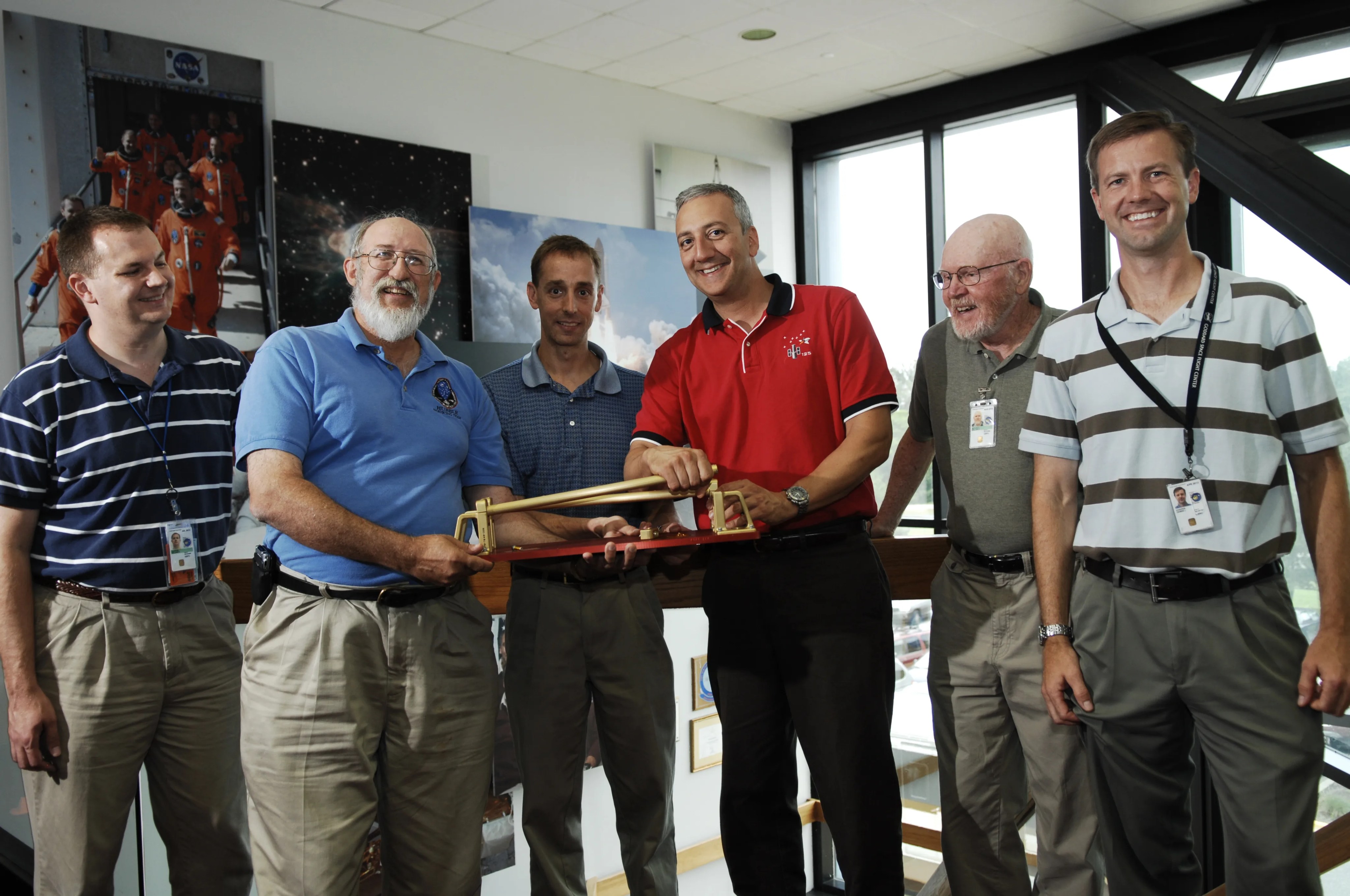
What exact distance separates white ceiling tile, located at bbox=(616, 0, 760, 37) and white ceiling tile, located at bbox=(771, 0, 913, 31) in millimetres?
206

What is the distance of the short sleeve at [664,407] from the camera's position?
8.02ft

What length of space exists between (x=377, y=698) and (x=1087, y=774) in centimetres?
157

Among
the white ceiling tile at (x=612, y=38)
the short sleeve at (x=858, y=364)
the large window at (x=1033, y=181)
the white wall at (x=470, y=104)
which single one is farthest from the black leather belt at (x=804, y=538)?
the large window at (x=1033, y=181)

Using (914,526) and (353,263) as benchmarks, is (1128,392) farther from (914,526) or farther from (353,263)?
(914,526)

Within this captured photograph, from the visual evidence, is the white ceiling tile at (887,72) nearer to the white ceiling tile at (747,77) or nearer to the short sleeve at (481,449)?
the white ceiling tile at (747,77)

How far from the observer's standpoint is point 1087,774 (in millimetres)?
2260

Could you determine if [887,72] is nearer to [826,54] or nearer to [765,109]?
[826,54]

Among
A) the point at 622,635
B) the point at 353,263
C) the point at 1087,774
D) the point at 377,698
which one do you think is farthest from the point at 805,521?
the point at 353,263

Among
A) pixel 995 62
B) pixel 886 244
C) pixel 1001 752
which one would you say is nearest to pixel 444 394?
pixel 1001 752

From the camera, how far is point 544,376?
2764 millimetres

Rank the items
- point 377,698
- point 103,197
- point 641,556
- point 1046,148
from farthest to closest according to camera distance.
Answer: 1. point 1046,148
2. point 103,197
3. point 641,556
4. point 377,698

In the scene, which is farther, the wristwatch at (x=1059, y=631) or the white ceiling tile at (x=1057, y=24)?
the white ceiling tile at (x=1057, y=24)

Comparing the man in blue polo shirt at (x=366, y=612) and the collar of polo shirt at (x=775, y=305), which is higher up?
the collar of polo shirt at (x=775, y=305)

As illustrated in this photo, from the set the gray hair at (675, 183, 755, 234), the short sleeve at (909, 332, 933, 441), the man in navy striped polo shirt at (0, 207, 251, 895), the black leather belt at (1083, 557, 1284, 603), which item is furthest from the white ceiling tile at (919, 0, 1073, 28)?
the man in navy striped polo shirt at (0, 207, 251, 895)
